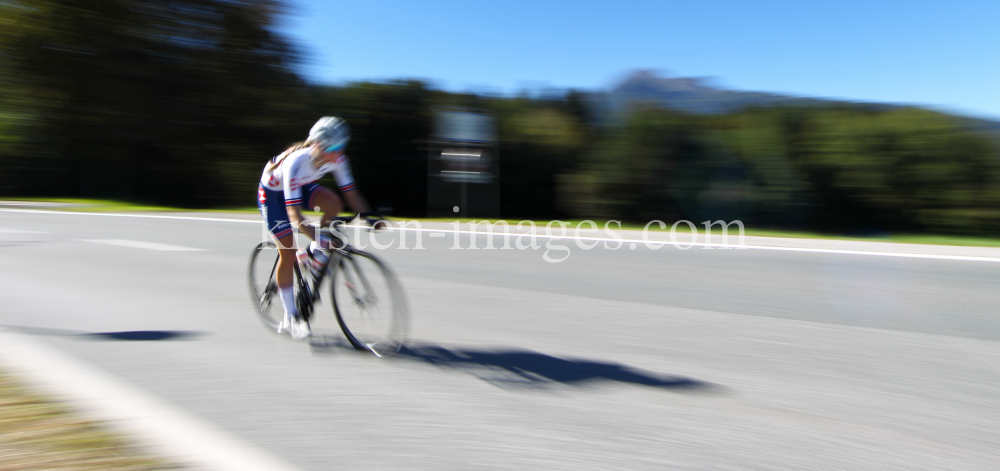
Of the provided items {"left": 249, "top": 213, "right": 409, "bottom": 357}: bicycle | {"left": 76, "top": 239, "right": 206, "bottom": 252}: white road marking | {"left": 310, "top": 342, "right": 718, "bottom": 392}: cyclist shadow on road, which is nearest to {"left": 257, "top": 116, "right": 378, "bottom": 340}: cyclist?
{"left": 249, "top": 213, "right": 409, "bottom": 357}: bicycle

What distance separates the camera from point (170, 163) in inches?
193

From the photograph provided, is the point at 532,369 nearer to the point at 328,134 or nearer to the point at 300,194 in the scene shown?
the point at 300,194

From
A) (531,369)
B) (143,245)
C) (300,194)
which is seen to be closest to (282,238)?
(300,194)

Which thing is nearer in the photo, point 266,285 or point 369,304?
point 369,304

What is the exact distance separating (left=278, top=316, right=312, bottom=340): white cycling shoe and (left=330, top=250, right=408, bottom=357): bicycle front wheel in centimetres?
36

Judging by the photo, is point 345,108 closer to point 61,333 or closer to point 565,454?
point 61,333

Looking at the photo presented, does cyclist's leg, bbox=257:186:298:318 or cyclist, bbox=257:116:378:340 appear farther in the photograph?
cyclist's leg, bbox=257:186:298:318

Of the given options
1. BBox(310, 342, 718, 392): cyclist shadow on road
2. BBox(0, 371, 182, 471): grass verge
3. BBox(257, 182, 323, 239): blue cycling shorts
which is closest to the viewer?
BBox(0, 371, 182, 471): grass verge

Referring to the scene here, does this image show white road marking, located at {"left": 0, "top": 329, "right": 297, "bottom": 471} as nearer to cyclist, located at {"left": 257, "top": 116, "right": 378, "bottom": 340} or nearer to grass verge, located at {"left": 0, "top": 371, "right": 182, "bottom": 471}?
grass verge, located at {"left": 0, "top": 371, "right": 182, "bottom": 471}

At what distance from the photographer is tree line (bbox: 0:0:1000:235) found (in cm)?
381

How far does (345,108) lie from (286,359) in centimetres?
2236

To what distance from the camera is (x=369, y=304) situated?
14.6ft

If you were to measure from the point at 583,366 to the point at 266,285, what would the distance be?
8.41ft

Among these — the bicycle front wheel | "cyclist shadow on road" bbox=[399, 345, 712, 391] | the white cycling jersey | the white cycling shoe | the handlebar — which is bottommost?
"cyclist shadow on road" bbox=[399, 345, 712, 391]
